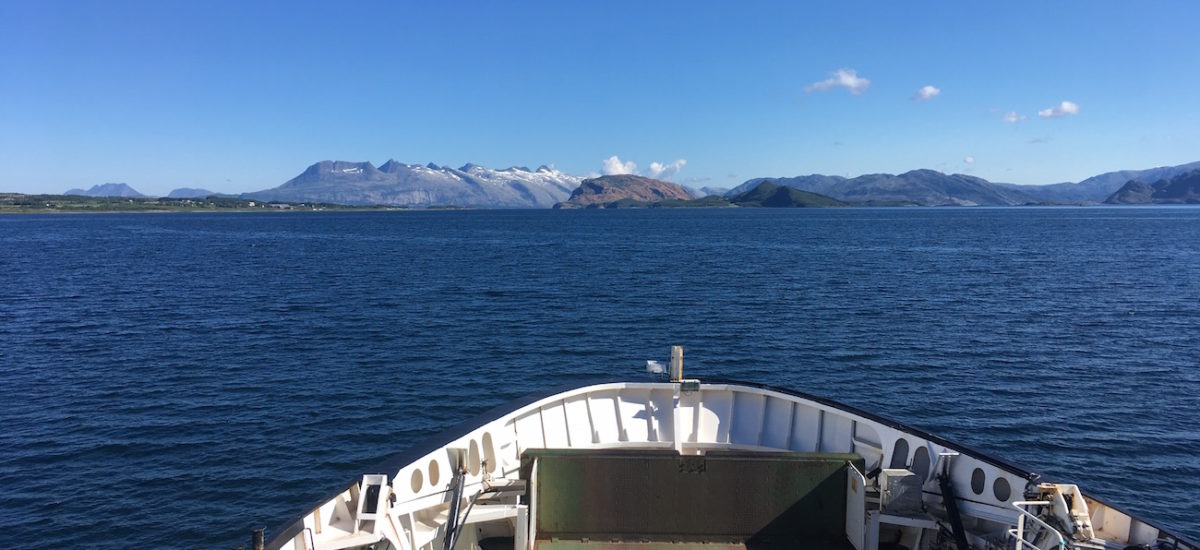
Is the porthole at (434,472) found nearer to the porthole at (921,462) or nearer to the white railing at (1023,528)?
the porthole at (921,462)

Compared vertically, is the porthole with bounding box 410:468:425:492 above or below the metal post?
below

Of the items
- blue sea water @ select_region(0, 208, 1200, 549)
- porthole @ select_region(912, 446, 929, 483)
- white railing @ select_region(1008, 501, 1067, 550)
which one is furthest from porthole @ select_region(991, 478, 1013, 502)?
blue sea water @ select_region(0, 208, 1200, 549)

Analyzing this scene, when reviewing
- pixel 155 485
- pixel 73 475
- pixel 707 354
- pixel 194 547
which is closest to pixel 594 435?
pixel 194 547

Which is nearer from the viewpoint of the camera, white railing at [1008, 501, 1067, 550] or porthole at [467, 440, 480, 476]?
white railing at [1008, 501, 1067, 550]

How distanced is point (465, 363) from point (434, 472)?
98.7 ft

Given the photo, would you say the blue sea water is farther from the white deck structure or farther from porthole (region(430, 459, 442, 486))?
porthole (region(430, 459, 442, 486))

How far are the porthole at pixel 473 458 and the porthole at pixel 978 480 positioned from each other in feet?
33.1

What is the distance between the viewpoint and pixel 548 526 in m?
14.0

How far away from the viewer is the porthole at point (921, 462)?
15.6 metres

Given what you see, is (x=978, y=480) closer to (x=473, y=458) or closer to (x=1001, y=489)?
(x=1001, y=489)

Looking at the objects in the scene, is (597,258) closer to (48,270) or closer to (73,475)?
(48,270)

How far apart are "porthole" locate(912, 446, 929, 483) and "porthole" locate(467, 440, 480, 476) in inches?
375

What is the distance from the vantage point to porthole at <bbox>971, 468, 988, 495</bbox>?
13.8m

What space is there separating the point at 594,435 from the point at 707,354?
28969 millimetres
